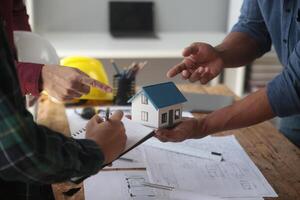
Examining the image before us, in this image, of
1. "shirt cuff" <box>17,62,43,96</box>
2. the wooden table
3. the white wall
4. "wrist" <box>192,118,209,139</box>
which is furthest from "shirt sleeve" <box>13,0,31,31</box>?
the white wall

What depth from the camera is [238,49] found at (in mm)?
1498

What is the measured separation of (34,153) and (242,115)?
622 millimetres

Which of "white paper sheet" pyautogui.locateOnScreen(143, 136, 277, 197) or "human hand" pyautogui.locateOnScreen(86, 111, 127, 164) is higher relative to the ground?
"human hand" pyautogui.locateOnScreen(86, 111, 127, 164)

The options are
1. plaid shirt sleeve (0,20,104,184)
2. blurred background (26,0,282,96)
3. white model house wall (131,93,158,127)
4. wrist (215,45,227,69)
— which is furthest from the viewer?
blurred background (26,0,282,96)

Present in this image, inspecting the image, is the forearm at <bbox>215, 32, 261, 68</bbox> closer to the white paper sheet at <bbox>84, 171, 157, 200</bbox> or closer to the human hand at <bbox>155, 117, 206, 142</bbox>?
the human hand at <bbox>155, 117, 206, 142</bbox>

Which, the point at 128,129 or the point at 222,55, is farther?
the point at 222,55

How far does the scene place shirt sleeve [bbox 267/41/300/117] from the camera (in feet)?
3.46

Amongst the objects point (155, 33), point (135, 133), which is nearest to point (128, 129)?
point (135, 133)

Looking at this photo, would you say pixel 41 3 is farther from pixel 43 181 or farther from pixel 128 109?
pixel 43 181

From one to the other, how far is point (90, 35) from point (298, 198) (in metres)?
2.03

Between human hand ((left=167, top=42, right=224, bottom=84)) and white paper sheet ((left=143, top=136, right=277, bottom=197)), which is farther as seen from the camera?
human hand ((left=167, top=42, right=224, bottom=84))

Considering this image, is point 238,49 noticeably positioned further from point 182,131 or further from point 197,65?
point 182,131

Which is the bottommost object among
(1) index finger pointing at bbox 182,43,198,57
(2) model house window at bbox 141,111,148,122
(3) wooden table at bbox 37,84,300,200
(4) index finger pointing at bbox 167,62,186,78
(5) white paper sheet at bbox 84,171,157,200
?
(3) wooden table at bbox 37,84,300,200

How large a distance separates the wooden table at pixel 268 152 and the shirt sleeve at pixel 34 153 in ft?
1.03
